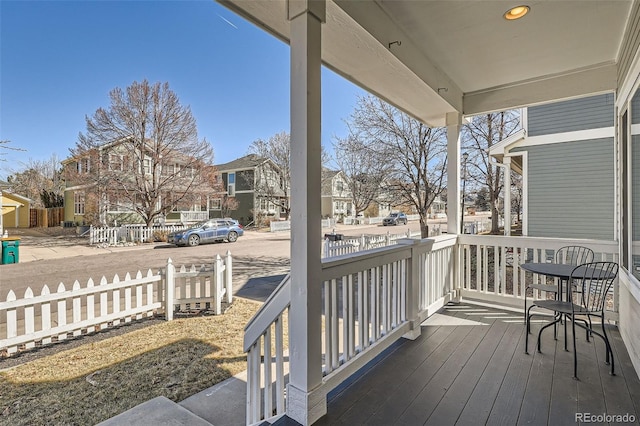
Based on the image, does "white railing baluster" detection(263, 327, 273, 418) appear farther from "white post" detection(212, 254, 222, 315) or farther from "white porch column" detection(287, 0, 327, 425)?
"white post" detection(212, 254, 222, 315)

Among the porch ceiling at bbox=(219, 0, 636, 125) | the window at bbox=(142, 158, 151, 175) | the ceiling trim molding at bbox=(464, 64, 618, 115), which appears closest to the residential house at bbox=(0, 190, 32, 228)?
the window at bbox=(142, 158, 151, 175)

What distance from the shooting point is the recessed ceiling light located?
222cm

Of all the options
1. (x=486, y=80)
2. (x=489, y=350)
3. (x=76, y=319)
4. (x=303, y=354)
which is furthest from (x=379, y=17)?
(x=76, y=319)

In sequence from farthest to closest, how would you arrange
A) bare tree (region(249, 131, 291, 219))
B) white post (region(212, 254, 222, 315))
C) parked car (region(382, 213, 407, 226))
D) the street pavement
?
1. parked car (region(382, 213, 407, 226))
2. bare tree (region(249, 131, 291, 219))
3. the street pavement
4. white post (region(212, 254, 222, 315))

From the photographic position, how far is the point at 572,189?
6.86 metres

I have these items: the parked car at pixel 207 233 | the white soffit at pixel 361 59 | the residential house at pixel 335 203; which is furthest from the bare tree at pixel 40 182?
the white soffit at pixel 361 59

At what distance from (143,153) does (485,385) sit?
16.5 m

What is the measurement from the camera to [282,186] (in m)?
23.2

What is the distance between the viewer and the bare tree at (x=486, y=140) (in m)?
10.5

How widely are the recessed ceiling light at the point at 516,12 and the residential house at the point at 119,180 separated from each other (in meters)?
15.5

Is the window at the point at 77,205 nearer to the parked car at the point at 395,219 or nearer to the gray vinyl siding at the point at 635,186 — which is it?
the parked car at the point at 395,219

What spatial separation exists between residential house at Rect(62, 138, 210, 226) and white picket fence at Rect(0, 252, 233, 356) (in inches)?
423

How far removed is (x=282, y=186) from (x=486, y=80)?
20.3m

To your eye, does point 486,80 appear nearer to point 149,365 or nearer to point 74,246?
point 149,365
